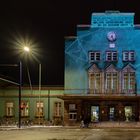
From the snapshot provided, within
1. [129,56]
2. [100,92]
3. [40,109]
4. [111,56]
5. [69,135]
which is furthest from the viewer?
[40,109]

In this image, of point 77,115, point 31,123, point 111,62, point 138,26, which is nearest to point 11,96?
point 31,123

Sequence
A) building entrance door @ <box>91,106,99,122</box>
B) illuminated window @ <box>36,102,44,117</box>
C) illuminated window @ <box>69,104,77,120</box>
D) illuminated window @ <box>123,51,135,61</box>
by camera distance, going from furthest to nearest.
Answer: illuminated window @ <box>36,102,44,117</box> → illuminated window @ <box>123,51,135,61</box> → building entrance door @ <box>91,106,99,122</box> → illuminated window @ <box>69,104,77,120</box>

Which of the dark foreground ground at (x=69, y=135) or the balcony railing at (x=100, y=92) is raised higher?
the balcony railing at (x=100, y=92)

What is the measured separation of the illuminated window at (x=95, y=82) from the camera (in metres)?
70.4

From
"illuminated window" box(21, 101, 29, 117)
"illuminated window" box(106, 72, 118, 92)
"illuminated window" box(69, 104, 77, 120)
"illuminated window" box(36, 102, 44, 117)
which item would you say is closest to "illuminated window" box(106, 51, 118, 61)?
"illuminated window" box(106, 72, 118, 92)

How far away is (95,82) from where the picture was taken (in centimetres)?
7069

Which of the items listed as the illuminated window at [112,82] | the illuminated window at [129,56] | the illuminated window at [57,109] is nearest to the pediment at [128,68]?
the illuminated window at [129,56]

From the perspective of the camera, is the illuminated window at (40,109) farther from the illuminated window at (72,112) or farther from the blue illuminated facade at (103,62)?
the illuminated window at (72,112)

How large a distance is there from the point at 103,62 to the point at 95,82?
3.05m

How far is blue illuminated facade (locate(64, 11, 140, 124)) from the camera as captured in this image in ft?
229

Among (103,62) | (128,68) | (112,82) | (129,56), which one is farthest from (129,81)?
(103,62)

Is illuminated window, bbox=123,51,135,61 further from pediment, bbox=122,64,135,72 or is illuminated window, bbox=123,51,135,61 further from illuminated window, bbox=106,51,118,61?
illuminated window, bbox=106,51,118,61

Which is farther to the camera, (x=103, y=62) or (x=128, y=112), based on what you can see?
(x=103, y=62)

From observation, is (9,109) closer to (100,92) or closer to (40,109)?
(40,109)
